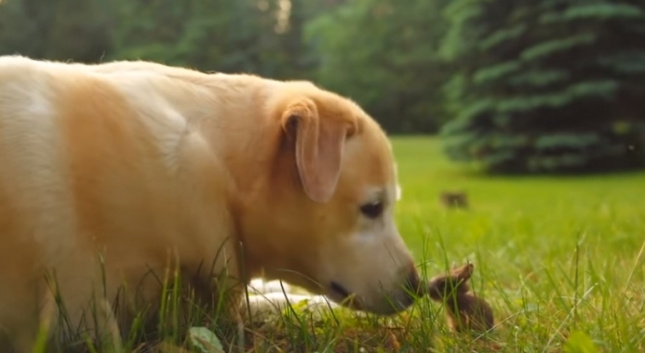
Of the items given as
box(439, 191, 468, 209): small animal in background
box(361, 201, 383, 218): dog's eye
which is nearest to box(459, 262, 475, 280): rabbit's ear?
box(361, 201, 383, 218): dog's eye

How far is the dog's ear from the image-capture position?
198 cm

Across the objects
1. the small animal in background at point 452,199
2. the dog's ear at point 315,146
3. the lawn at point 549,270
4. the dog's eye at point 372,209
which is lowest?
the small animal in background at point 452,199

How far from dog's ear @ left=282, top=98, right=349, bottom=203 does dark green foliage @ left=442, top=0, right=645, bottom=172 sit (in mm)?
10020

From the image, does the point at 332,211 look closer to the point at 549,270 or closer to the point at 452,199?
the point at 549,270

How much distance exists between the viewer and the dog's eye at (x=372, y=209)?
7.00 feet

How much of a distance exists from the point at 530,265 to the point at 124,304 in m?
1.64

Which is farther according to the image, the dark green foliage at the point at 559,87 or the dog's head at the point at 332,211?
the dark green foliage at the point at 559,87

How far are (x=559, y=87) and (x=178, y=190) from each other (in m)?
11.2

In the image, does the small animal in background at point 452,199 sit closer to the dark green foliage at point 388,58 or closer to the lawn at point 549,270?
the lawn at point 549,270

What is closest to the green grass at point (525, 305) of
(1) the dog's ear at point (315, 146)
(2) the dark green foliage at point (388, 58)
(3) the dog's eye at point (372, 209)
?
(3) the dog's eye at point (372, 209)

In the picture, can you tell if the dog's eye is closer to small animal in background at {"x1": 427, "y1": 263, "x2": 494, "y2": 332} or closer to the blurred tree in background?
small animal in background at {"x1": 427, "y1": 263, "x2": 494, "y2": 332}

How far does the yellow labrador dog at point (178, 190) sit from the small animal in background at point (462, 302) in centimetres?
13

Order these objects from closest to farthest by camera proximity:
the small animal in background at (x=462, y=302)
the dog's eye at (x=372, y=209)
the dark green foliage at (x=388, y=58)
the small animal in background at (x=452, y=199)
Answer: the small animal in background at (x=462, y=302)
the dog's eye at (x=372, y=209)
the small animal in background at (x=452, y=199)
the dark green foliage at (x=388, y=58)

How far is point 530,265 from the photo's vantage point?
2.87 m
